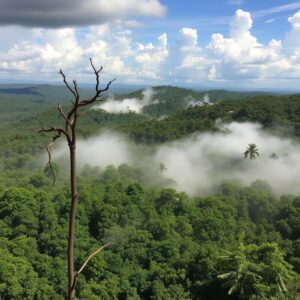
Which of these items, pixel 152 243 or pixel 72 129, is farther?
pixel 152 243

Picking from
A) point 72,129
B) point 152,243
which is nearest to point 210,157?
point 152,243

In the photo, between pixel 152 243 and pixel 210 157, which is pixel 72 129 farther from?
pixel 210 157

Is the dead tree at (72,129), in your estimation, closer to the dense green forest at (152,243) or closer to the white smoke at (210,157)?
the dense green forest at (152,243)

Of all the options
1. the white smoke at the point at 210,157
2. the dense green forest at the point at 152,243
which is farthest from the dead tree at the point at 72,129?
the white smoke at the point at 210,157

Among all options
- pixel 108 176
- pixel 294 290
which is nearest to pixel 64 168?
pixel 108 176

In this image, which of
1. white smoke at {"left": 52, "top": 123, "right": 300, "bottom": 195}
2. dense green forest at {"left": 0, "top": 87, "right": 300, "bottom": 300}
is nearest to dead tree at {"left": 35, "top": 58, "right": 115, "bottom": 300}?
dense green forest at {"left": 0, "top": 87, "right": 300, "bottom": 300}

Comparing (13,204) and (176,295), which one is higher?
(13,204)

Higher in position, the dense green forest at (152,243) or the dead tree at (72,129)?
the dead tree at (72,129)

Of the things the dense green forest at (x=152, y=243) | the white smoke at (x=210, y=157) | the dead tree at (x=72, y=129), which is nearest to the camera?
the dead tree at (x=72, y=129)

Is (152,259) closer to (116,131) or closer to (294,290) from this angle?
(294,290)
